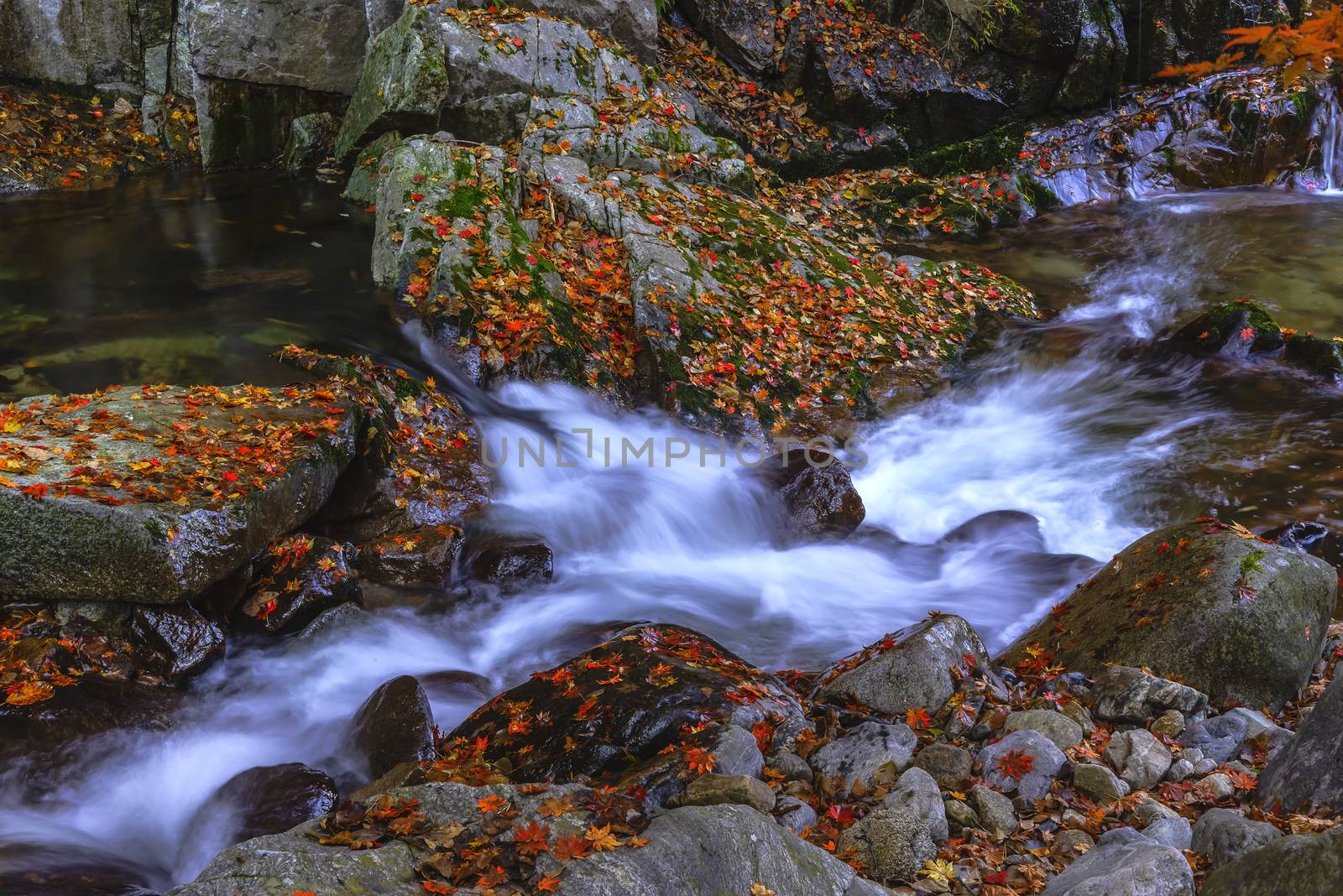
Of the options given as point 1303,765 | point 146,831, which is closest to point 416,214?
point 146,831

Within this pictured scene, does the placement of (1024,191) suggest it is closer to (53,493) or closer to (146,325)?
(146,325)

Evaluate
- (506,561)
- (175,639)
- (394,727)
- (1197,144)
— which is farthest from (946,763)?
(1197,144)

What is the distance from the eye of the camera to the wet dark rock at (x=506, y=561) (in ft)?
22.8

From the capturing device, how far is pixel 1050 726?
4.57 metres

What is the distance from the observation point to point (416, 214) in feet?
30.1

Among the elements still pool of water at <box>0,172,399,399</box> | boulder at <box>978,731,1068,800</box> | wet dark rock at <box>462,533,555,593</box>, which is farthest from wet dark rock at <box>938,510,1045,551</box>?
still pool of water at <box>0,172,399,399</box>

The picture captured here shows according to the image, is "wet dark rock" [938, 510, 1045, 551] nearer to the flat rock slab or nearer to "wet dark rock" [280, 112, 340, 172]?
the flat rock slab

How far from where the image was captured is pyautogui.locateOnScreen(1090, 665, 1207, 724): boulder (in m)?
4.81

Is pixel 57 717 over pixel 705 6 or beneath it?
beneath

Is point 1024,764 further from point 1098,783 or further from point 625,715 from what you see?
point 625,715

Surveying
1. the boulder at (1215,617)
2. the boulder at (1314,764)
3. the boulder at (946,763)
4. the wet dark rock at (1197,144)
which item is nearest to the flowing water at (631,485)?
the boulder at (1215,617)

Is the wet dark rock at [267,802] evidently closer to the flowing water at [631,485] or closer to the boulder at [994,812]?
the flowing water at [631,485]

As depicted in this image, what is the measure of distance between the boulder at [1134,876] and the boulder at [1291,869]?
5.3 inches

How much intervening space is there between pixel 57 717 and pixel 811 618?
16.5 ft
